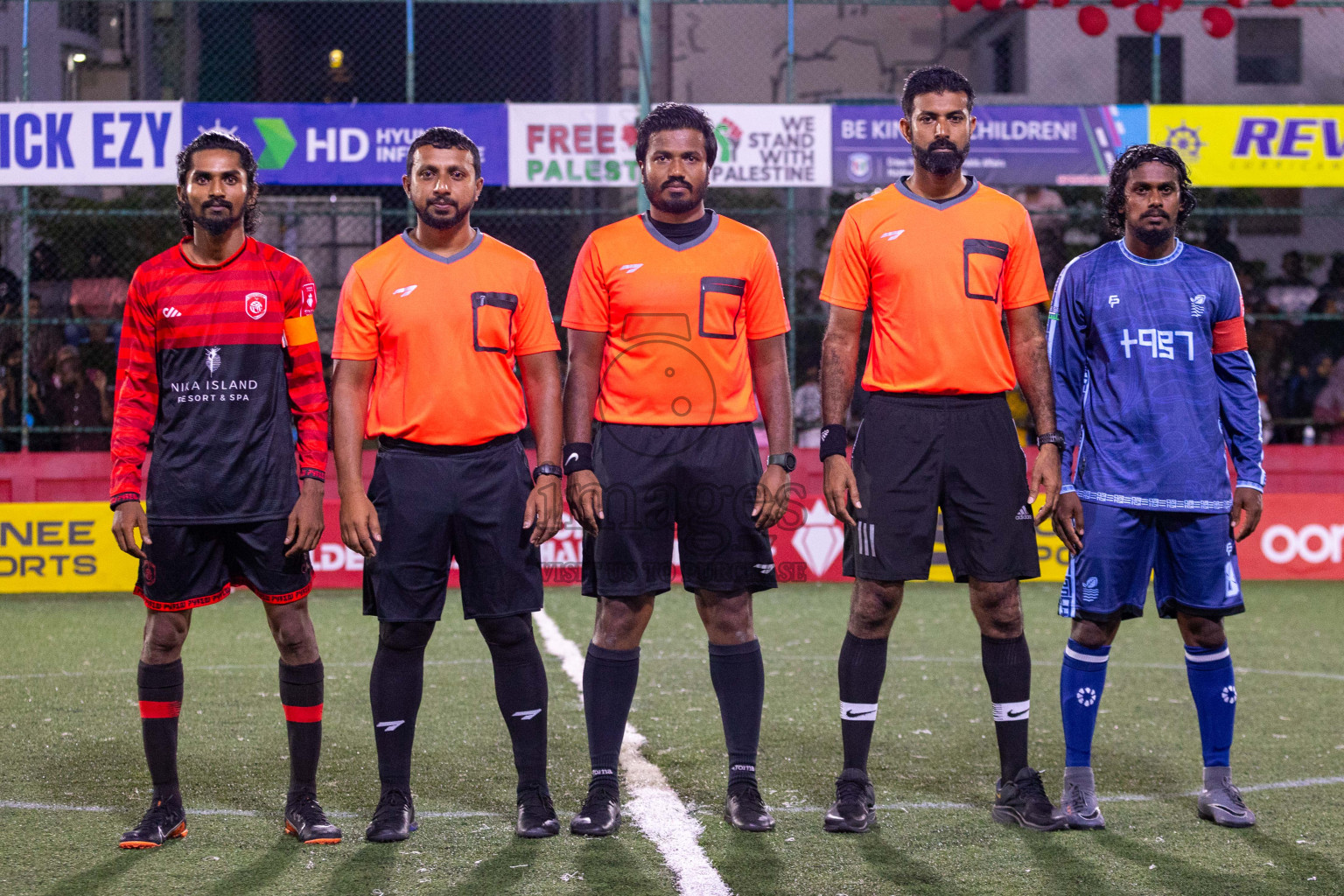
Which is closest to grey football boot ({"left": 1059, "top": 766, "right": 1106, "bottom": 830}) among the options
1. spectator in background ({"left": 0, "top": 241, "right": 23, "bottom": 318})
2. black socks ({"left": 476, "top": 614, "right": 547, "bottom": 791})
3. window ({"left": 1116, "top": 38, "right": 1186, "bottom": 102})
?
black socks ({"left": 476, "top": 614, "right": 547, "bottom": 791})

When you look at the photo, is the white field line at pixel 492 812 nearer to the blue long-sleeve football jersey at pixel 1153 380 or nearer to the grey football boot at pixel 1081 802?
the grey football boot at pixel 1081 802

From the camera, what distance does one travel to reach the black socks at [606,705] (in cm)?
436

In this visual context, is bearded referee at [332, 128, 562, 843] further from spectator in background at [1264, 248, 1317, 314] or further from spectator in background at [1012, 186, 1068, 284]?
spectator in background at [1264, 248, 1317, 314]

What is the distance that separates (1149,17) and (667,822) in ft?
35.6

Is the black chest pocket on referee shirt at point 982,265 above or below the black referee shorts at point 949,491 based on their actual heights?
above

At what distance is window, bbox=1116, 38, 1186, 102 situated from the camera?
1838 cm

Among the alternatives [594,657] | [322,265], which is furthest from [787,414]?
[322,265]

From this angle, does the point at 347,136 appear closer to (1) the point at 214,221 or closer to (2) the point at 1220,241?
(2) the point at 1220,241

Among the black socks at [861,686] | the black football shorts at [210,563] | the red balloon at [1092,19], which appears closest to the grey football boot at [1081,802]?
the black socks at [861,686]

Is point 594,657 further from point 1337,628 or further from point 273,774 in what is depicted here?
point 1337,628

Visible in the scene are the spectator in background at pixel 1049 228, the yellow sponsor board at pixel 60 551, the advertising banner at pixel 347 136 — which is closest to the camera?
the yellow sponsor board at pixel 60 551

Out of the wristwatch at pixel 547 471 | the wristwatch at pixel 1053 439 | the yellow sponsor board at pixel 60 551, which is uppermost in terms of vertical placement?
the wristwatch at pixel 1053 439

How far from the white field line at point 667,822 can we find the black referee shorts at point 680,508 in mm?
680

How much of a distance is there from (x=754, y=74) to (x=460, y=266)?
475 inches
